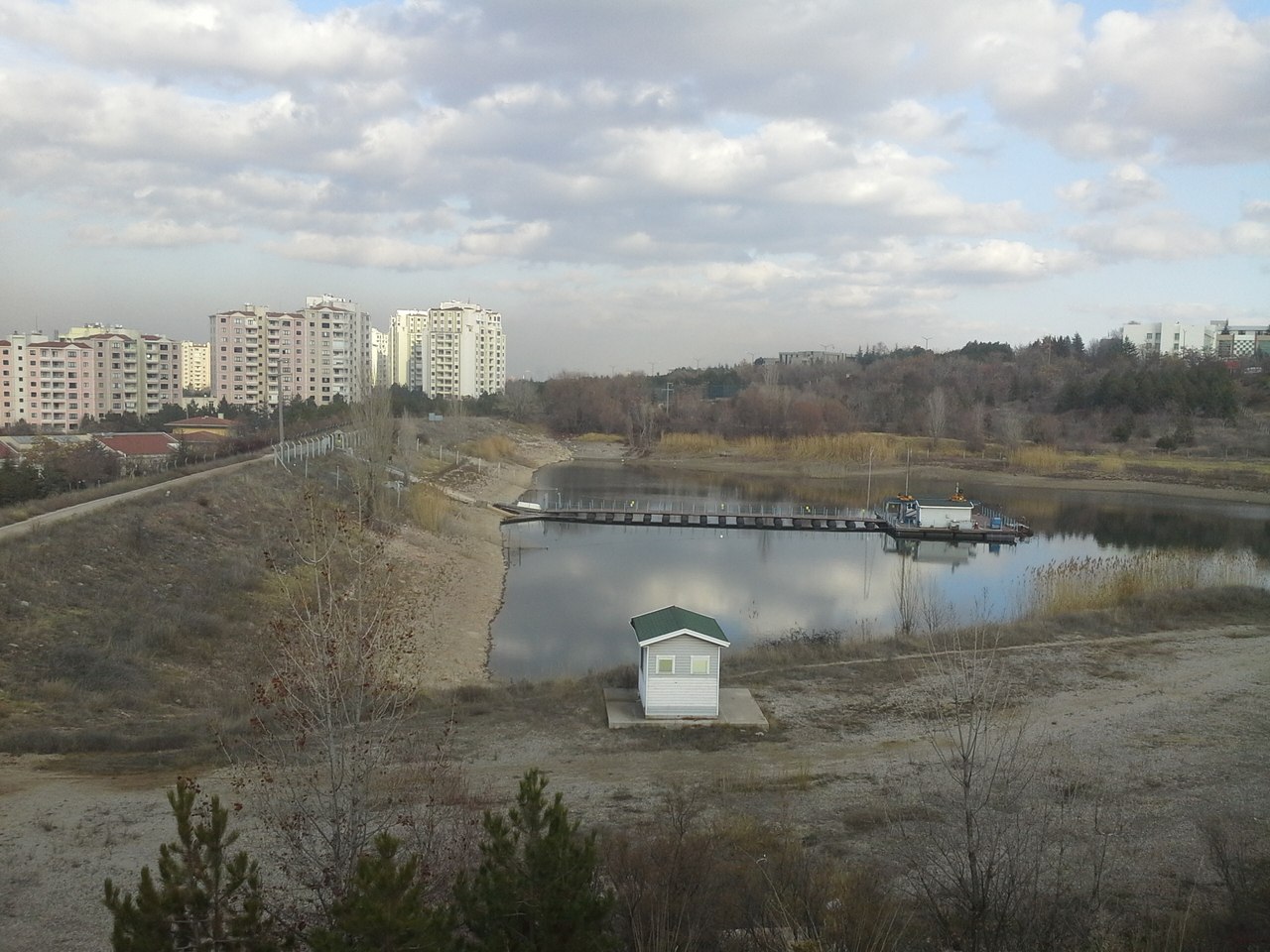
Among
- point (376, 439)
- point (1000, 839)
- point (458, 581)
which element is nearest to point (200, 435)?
point (376, 439)

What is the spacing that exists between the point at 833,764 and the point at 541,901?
705 centimetres

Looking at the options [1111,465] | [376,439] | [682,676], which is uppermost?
[376,439]

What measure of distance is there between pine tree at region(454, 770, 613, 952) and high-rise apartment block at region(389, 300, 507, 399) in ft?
327

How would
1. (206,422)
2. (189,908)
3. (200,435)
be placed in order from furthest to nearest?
(206,422) → (200,435) → (189,908)

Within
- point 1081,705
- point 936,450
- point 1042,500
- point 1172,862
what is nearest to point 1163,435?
point 936,450

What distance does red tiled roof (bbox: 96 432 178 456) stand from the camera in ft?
119

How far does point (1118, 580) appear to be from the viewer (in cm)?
2284

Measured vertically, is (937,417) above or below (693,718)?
above

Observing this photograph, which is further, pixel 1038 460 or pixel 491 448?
pixel 1038 460

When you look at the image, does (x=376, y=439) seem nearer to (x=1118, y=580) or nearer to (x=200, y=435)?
(x=1118, y=580)

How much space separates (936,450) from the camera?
62094 mm

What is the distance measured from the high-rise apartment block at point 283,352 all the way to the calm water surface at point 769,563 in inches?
1252

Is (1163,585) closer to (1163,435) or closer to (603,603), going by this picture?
(603,603)

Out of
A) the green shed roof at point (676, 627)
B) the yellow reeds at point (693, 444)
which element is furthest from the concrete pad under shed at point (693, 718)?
the yellow reeds at point (693, 444)
